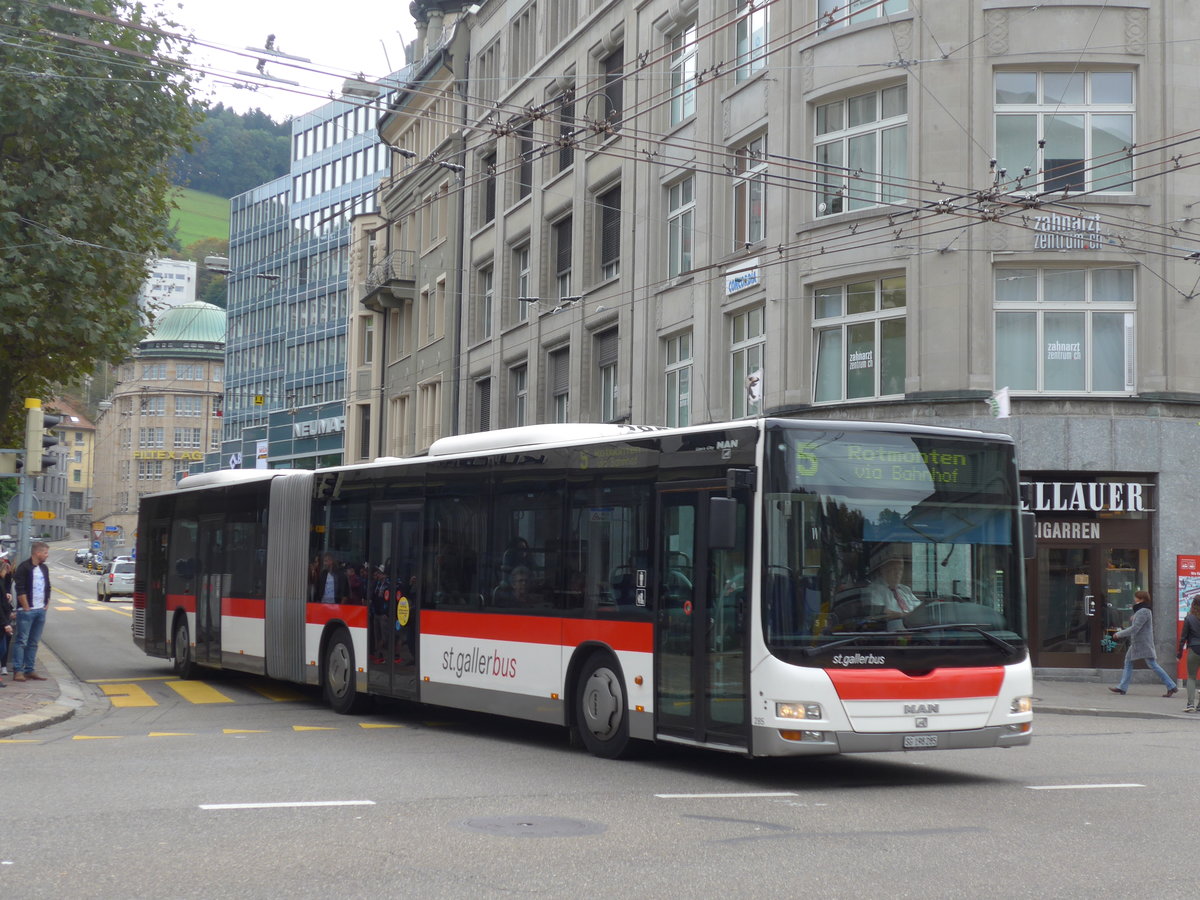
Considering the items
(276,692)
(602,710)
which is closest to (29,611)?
(276,692)

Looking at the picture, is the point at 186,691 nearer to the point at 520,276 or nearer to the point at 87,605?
the point at 520,276

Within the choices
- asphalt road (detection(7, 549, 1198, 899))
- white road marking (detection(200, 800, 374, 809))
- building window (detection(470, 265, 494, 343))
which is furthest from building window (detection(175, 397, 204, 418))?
white road marking (detection(200, 800, 374, 809))

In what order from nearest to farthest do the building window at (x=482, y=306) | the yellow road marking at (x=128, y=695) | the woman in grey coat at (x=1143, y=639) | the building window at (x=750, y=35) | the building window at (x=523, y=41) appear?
1. the yellow road marking at (x=128, y=695)
2. the woman in grey coat at (x=1143, y=639)
3. the building window at (x=750, y=35)
4. the building window at (x=523, y=41)
5. the building window at (x=482, y=306)

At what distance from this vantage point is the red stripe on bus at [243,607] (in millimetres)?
19656

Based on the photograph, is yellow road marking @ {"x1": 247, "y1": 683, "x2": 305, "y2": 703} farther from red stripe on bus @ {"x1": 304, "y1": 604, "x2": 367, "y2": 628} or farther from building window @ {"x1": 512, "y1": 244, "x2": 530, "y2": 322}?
building window @ {"x1": 512, "y1": 244, "x2": 530, "y2": 322}

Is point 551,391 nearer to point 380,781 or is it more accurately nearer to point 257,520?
point 257,520

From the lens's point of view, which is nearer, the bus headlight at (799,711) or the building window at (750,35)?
the bus headlight at (799,711)

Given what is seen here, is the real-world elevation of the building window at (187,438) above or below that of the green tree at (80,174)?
above

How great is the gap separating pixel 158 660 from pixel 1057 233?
56.1 feet

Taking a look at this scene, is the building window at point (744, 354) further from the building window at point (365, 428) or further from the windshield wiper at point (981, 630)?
the building window at point (365, 428)

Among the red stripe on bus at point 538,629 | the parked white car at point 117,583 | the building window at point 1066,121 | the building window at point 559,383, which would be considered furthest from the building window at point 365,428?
the red stripe on bus at point 538,629

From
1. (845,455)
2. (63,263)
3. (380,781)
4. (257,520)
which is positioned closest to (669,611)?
(845,455)

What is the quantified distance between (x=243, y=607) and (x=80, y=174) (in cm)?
744

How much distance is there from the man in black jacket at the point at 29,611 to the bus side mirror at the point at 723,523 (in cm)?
1191
